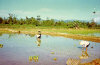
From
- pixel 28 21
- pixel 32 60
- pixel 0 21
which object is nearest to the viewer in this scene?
pixel 32 60

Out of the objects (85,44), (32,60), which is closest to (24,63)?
(32,60)

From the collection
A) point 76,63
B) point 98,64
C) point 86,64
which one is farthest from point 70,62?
point 98,64

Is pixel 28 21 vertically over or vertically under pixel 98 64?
over

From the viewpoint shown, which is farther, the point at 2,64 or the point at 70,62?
the point at 2,64

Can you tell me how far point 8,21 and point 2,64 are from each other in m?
65.5

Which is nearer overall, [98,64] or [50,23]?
[98,64]

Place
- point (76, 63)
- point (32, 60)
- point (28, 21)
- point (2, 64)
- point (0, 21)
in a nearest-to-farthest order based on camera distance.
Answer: point (76, 63) < point (2, 64) < point (32, 60) < point (0, 21) < point (28, 21)

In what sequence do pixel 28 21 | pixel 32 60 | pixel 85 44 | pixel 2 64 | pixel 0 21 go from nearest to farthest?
1. pixel 2 64
2. pixel 32 60
3. pixel 85 44
4. pixel 0 21
5. pixel 28 21

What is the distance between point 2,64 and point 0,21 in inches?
2556

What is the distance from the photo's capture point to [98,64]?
8.69 meters

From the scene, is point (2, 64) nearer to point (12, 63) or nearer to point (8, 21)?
point (12, 63)

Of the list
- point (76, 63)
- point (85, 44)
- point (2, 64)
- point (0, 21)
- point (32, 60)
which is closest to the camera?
point (76, 63)

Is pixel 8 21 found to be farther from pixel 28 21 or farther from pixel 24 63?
pixel 24 63

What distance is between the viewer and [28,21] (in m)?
73.1
